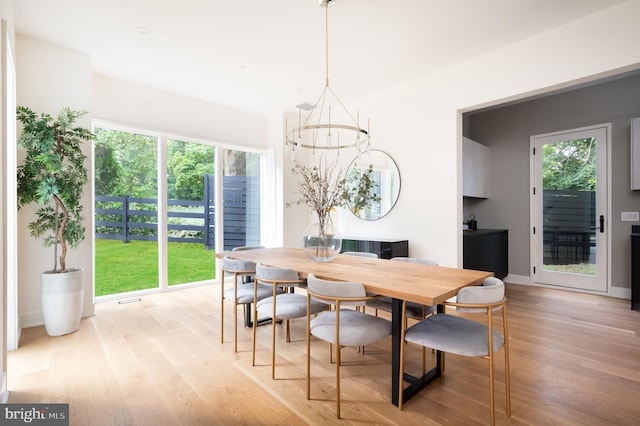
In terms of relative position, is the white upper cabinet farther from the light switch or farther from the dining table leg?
the dining table leg

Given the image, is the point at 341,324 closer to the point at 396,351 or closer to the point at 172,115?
the point at 396,351

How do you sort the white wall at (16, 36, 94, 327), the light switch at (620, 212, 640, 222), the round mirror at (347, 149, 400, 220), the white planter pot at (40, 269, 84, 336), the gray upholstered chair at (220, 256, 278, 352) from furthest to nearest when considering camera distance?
the round mirror at (347, 149, 400, 220), the light switch at (620, 212, 640, 222), the white wall at (16, 36, 94, 327), the white planter pot at (40, 269, 84, 336), the gray upholstered chair at (220, 256, 278, 352)

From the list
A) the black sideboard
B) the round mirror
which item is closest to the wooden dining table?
the black sideboard

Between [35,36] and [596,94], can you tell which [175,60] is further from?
[596,94]

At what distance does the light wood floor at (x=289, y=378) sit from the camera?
1.90 meters

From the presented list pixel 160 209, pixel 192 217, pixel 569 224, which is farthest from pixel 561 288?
pixel 160 209

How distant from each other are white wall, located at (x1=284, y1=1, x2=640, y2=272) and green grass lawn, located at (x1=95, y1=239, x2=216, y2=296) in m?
2.45

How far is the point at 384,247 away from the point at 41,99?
4.15m

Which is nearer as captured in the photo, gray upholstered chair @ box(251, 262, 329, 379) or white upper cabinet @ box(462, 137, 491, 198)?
gray upholstered chair @ box(251, 262, 329, 379)

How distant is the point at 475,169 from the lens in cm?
521

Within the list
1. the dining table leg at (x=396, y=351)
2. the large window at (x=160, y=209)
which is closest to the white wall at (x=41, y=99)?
the large window at (x=160, y=209)

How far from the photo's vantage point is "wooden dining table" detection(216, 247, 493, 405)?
5.99 ft

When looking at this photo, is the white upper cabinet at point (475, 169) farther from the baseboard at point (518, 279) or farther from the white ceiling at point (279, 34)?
the white ceiling at point (279, 34)

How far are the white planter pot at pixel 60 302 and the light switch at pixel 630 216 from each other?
21.8ft
